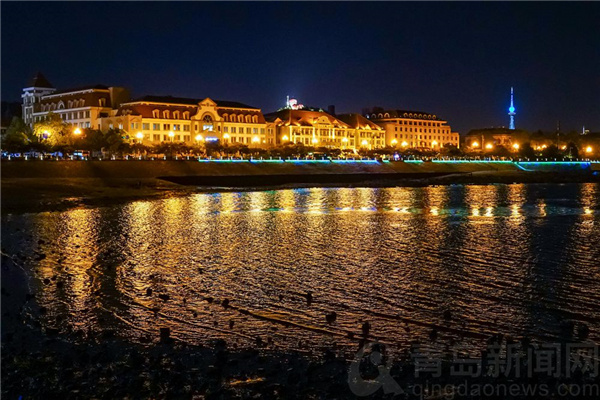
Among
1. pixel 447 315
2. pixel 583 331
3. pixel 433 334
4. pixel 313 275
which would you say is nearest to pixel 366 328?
pixel 433 334

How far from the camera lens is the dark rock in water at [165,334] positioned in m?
13.8

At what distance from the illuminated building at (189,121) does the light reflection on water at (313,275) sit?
73122 millimetres

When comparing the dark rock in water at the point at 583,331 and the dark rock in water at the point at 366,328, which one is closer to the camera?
the dark rock in water at the point at 583,331

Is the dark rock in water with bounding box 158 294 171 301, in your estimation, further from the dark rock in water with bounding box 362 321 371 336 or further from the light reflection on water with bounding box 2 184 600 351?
the dark rock in water with bounding box 362 321 371 336

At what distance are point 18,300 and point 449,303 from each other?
1200 centimetres

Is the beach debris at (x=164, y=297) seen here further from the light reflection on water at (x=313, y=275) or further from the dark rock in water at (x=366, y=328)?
the dark rock in water at (x=366, y=328)

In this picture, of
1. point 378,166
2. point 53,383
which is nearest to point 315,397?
point 53,383

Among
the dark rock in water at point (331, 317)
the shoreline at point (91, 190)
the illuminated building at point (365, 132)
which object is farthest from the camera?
the illuminated building at point (365, 132)

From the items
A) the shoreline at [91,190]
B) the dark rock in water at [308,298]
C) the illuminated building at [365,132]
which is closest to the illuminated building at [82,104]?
the shoreline at [91,190]

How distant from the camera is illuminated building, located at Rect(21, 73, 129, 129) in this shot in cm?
11950

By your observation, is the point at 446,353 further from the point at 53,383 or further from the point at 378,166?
the point at 378,166

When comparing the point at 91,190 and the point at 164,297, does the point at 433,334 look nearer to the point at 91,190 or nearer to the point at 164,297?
the point at 164,297

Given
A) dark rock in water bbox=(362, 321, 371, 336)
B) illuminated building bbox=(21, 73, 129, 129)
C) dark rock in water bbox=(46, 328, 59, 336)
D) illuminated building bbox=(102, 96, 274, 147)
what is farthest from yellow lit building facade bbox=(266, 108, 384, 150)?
dark rock in water bbox=(46, 328, 59, 336)

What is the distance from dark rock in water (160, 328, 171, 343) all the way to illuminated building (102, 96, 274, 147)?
3976 inches
